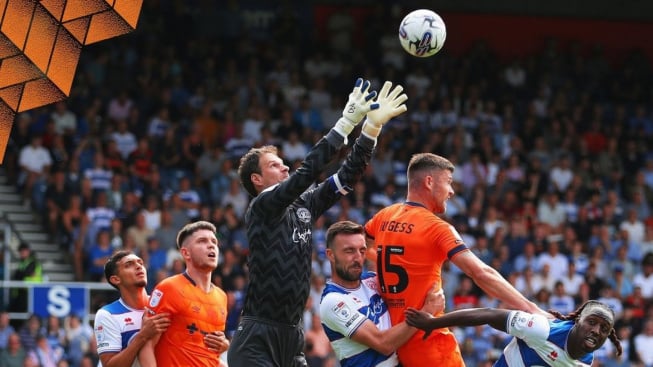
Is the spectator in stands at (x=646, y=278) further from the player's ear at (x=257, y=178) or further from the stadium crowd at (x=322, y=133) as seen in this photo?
the player's ear at (x=257, y=178)

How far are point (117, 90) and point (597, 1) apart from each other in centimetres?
1342

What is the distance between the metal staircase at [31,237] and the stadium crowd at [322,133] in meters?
0.28

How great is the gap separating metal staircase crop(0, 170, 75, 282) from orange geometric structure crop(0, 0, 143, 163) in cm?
656

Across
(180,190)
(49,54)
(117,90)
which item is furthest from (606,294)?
(49,54)

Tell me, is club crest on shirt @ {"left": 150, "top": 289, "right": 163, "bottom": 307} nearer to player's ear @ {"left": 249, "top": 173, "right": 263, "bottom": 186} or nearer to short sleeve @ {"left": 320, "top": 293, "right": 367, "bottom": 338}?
player's ear @ {"left": 249, "top": 173, "right": 263, "bottom": 186}

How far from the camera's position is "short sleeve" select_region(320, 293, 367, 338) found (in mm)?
9180

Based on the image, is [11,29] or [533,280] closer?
[11,29]

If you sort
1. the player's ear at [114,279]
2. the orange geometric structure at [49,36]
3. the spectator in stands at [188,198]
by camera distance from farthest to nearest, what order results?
1. the spectator in stands at [188,198]
2. the orange geometric structure at [49,36]
3. the player's ear at [114,279]

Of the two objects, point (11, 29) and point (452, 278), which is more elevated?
point (11, 29)

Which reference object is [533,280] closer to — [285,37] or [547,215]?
[547,215]

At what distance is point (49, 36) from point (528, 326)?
635 centimetres

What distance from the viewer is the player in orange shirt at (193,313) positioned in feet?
32.1

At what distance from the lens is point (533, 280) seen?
2067 centimetres

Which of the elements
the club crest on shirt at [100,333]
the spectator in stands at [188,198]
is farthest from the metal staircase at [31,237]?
the club crest on shirt at [100,333]
